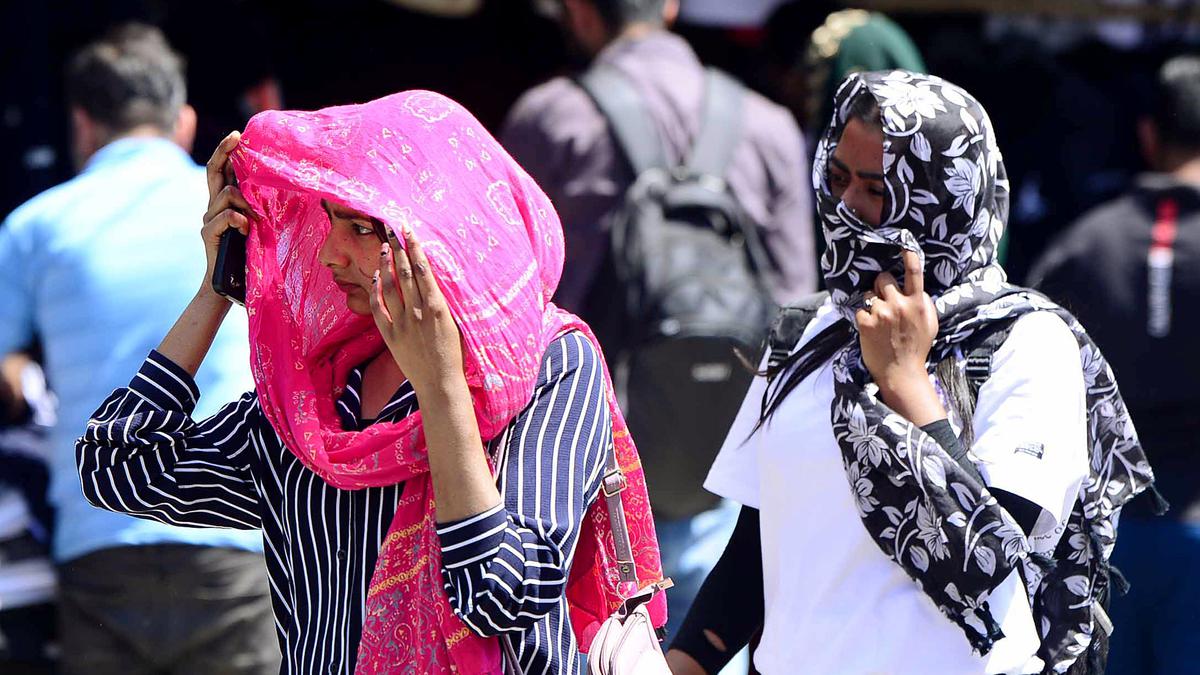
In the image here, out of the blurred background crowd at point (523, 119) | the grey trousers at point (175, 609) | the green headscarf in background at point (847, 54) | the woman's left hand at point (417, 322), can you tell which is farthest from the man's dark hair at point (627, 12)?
the woman's left hand at point (417, 322)

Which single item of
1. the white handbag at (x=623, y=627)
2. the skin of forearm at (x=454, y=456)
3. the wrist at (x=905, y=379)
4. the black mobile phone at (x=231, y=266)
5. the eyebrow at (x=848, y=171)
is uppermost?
the black mobile phone at (x=231, y=266)

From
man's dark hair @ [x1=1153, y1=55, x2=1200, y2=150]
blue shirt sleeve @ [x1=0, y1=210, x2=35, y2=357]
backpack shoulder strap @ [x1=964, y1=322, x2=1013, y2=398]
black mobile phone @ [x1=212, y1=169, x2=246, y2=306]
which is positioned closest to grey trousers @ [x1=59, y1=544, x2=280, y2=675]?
blue shirt sleeve @ [x1=0, y1=210, x2=35, y2=357]

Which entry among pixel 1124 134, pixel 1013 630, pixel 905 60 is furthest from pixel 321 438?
pixel 1124 134

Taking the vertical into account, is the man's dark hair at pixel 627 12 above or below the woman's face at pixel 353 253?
below

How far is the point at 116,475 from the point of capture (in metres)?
2.41

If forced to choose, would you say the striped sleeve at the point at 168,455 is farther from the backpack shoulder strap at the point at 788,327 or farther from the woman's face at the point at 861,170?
the woman's face at the point at 861,170

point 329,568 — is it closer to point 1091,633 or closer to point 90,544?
point 1091,633

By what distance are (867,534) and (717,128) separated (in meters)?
2.11

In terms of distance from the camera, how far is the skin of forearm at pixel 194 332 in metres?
2.44

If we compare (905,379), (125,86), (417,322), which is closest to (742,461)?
(905,379)

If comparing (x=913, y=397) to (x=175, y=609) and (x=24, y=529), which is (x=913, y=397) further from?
(x=24, y=529)

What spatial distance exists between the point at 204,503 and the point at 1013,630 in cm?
112

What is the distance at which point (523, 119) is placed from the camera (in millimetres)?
4375

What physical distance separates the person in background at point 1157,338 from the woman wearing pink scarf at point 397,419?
1.99m
